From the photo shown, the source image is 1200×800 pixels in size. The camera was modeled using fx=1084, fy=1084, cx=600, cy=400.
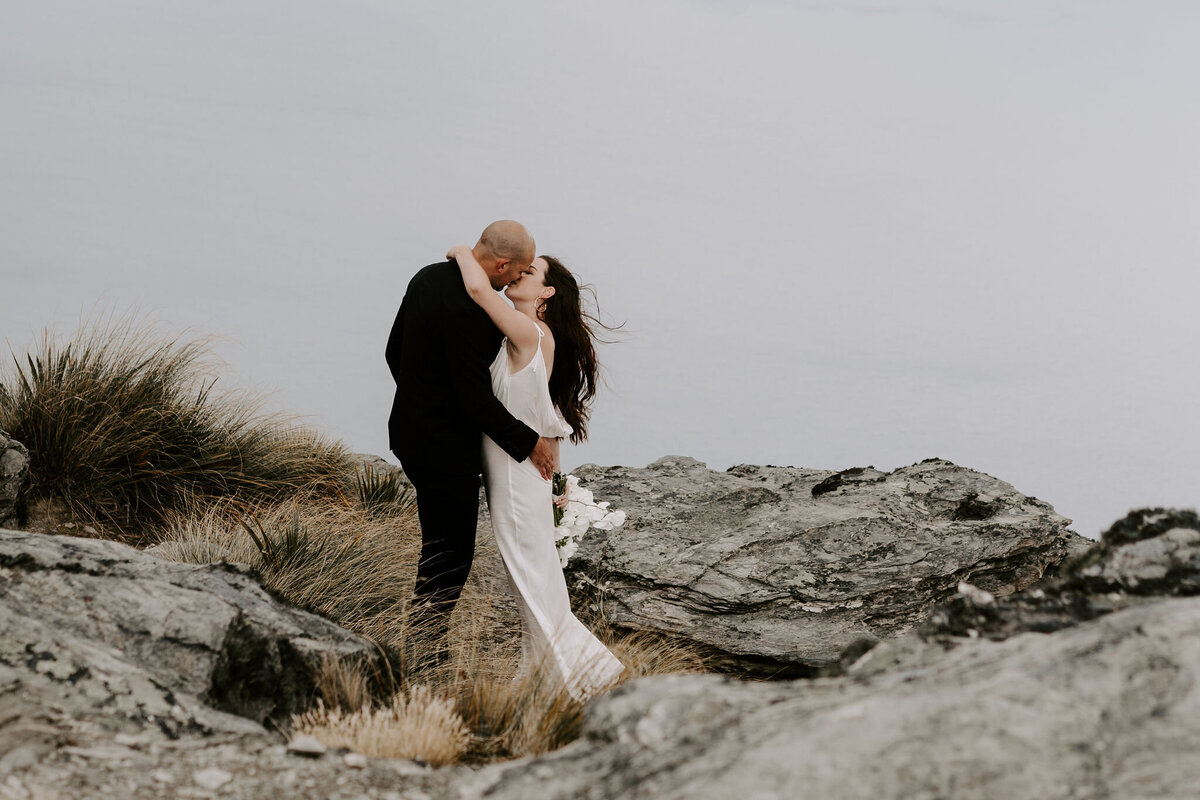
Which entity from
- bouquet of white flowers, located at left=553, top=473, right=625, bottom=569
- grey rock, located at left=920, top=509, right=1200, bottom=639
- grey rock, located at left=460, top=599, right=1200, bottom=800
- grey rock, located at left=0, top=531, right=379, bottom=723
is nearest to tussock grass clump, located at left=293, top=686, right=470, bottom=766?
grey rock, located at left=0, top=531, right=379, bottom=723

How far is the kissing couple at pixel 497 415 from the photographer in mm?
5328

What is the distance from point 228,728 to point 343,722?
15.5 inches

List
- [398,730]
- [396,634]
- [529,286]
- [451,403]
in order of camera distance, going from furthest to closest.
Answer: [396,634], [529,286], [451,403], [398,730]

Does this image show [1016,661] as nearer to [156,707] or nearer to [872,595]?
[156,707]

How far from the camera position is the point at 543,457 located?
5578 mm

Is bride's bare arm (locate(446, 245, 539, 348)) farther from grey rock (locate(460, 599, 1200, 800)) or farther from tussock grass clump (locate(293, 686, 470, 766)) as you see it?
grey rock (locate(460, 599, 1200, 800))

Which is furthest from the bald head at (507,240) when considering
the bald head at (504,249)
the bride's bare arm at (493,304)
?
the bride's bare arm at (493,304)

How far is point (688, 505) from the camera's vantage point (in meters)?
8.15

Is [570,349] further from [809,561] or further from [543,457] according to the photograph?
[809,561]

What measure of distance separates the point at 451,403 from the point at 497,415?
0.34m

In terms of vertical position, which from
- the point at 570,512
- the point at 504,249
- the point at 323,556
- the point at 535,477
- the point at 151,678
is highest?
the point at 504,249

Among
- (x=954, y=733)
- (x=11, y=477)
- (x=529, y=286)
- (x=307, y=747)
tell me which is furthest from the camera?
(x=11, y=477)

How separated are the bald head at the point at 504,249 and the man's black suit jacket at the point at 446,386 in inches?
7.2

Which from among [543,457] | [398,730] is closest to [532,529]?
[543,457]
